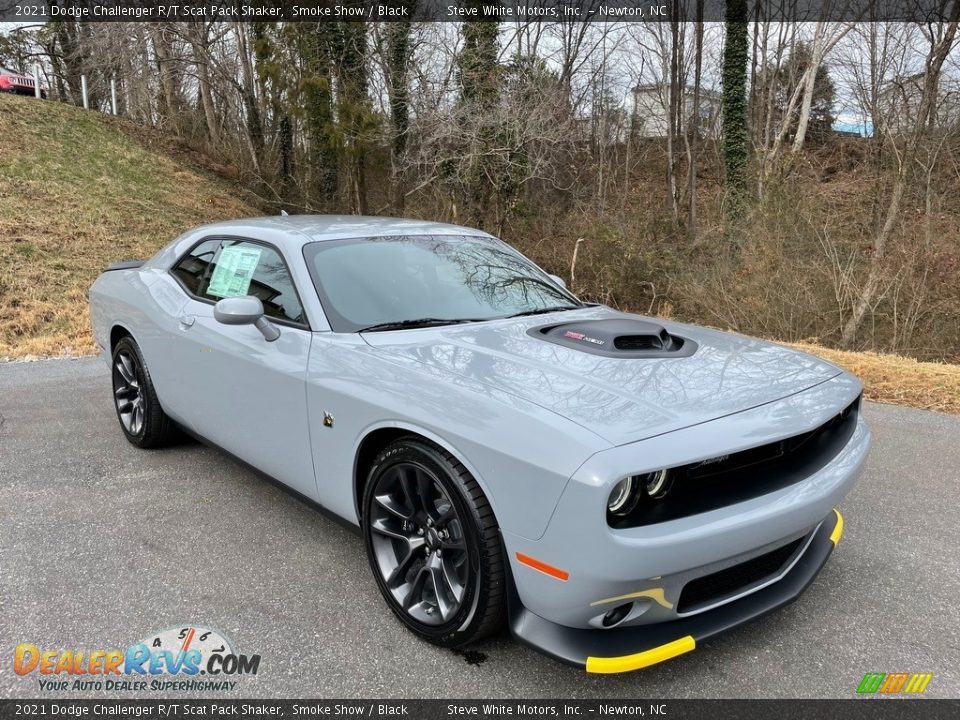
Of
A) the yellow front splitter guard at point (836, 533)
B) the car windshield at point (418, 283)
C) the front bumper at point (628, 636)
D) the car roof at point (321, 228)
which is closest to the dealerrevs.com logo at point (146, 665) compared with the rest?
the front bumper at point (628, 636)

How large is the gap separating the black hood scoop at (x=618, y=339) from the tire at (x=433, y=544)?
0.79m

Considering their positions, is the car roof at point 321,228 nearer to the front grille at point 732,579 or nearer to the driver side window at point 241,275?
the driver side window at point 241,275

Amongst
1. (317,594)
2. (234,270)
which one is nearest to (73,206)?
(234,270)

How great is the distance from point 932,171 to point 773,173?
2510 millimetres

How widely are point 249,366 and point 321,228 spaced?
0.87m

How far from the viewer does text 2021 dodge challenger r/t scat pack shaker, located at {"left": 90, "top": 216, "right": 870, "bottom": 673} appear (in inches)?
76.1

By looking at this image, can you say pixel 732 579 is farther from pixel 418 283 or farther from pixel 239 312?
pixel 239 312

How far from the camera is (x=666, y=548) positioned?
1.89 meters

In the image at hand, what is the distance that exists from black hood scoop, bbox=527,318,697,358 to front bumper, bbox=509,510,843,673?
940 millimetres

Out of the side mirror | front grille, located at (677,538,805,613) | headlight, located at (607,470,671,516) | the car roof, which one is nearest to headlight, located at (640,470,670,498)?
headlight, located at (607,470,671,516)

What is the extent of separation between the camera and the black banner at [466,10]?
608 inches

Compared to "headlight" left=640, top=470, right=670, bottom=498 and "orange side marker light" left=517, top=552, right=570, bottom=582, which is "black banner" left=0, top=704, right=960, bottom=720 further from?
"headlight" left=640, top=470, right=670, bottom=498

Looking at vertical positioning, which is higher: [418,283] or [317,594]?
[418,283]

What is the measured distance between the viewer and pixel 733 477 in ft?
7.14
